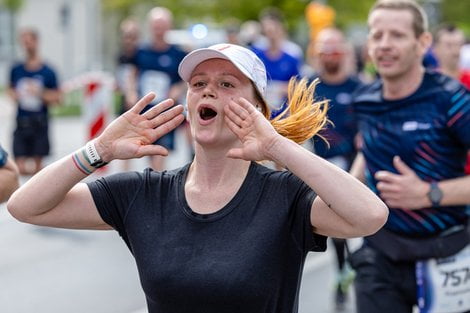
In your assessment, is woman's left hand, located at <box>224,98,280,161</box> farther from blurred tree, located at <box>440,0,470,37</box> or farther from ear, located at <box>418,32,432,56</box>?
blurred tree, located at <box>440,0,470,37</box>

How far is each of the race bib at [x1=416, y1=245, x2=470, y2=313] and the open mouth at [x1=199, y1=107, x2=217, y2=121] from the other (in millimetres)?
1670

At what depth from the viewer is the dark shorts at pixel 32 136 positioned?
13.4m

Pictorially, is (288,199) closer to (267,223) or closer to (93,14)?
(267,223)

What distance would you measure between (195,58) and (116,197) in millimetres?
558

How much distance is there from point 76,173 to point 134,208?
9.1 inches

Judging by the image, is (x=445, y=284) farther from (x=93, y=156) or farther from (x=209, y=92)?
A: (x=93, y=156)

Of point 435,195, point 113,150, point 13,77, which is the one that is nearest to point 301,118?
point 113,150

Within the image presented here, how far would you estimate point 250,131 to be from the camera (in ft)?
10.2

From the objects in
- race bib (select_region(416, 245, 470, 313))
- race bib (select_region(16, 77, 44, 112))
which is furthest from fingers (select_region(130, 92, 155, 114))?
race bib (select_region(16, 77, 44, 112))

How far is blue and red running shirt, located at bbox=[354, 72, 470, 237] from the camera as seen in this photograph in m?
4.47

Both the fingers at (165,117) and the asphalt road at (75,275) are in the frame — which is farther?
the asphalt road at (75,275)

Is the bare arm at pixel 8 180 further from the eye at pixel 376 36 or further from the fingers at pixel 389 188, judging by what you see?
the eye at pixel 376 36

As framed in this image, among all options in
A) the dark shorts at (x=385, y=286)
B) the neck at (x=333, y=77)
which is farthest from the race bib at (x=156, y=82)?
the dark shorts at (x=385, y=286)

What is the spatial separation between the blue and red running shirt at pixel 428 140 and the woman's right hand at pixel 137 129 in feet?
5.33
